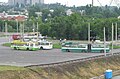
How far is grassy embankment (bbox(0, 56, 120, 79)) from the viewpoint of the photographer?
24.0 meters

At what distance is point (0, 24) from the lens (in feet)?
319

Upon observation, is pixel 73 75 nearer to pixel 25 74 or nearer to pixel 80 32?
pixel 25 74

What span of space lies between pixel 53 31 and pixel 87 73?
36.4 metres

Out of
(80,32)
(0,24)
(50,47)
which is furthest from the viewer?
(0,24)

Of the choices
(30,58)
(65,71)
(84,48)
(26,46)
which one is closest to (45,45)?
(26,46)

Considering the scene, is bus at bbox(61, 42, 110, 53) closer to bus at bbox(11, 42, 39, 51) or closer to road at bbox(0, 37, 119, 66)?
bus at bbox(11, 42, 39, 51)

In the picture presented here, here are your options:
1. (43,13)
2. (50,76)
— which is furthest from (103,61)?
(43,13)

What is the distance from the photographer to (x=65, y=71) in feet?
90.8

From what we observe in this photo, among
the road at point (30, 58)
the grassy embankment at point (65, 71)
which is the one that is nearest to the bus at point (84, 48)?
the road at point (30, 58)

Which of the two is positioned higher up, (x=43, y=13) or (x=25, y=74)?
(x=43, y=13)

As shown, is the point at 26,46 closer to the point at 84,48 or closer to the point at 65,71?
the point at 84,48

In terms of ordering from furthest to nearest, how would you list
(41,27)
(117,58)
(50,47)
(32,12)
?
(32,12) < (41,27) < (50,47) < (117,58)

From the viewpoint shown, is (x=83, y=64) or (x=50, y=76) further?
(x=83, y=64)

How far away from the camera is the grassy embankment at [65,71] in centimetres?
2395
